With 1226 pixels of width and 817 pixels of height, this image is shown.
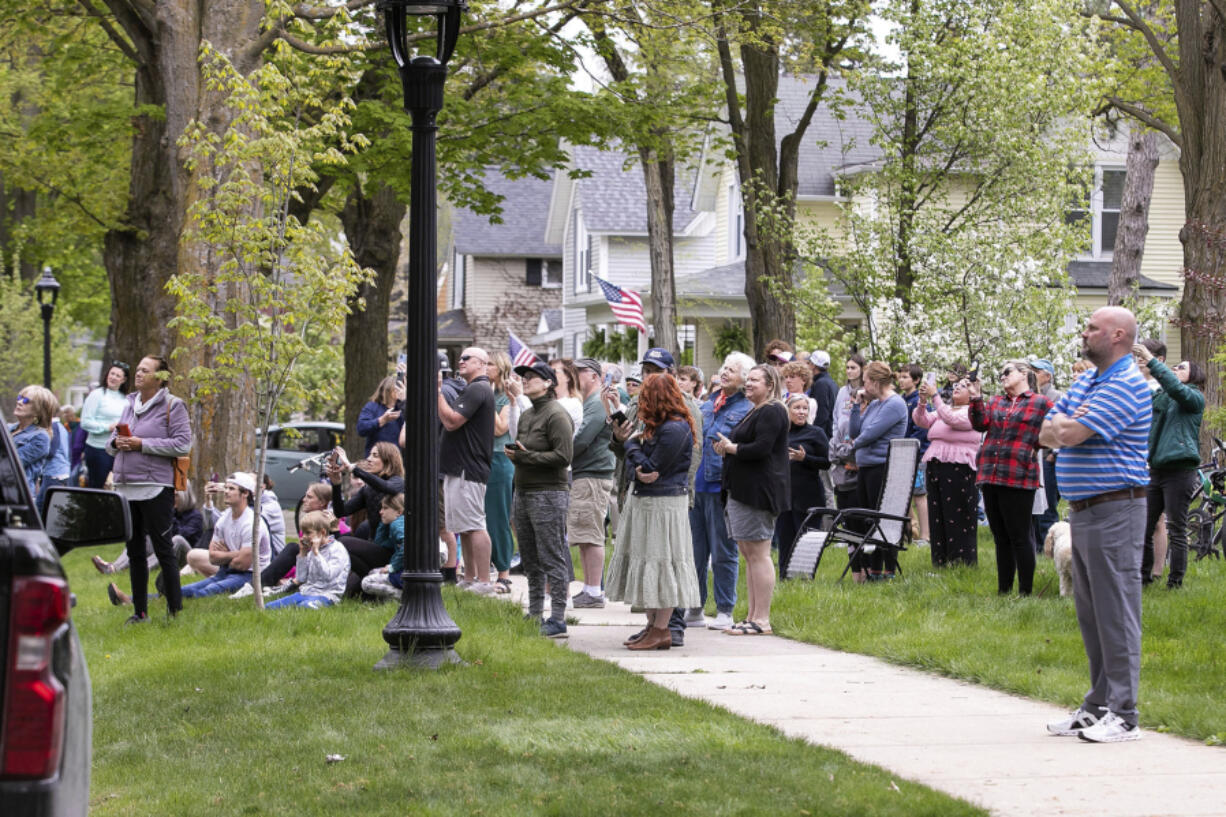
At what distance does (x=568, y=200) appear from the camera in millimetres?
51812

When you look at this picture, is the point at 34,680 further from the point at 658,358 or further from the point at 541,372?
the point at 658,358

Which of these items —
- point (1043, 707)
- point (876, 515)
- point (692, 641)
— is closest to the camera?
point (1043, 707)

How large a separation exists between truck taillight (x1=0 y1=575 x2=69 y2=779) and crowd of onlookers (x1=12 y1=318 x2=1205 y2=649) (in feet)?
19.4

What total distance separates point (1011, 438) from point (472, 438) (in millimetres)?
4424

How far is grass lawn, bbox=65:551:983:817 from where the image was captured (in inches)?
235

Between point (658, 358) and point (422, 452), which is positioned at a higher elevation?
point (658, 358)

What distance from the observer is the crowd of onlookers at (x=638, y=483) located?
1070cm

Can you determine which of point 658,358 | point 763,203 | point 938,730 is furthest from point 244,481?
point 763,203

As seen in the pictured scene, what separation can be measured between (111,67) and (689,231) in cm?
2096

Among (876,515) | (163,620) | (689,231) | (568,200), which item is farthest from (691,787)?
(568,200)

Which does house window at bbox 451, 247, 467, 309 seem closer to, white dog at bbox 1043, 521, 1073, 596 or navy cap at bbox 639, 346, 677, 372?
navy cap at bbox 639, 346, 677, 372

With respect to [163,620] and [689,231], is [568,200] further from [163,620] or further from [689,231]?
[163,620]

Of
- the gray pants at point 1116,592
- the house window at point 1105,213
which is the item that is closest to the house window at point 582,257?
the house window at point 1105,213

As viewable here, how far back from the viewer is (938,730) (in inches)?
298
